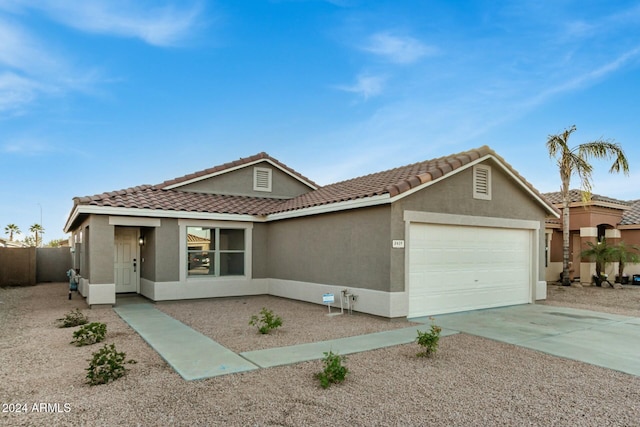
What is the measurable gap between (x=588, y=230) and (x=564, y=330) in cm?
1248

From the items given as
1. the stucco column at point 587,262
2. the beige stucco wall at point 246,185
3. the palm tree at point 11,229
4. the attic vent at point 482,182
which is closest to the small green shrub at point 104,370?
the attic vent at point 482,182

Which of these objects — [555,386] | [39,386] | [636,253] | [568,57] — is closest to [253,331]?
[39,386]

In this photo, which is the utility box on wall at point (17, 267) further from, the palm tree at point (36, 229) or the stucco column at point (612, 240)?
the palm tree at point (36, 229)

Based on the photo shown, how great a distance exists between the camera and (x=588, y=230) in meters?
18.4

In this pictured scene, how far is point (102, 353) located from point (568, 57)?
15095mm

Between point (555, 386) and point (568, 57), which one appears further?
point (568, 57)

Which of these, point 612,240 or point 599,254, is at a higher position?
point 612,240

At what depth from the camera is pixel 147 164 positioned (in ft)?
69.1

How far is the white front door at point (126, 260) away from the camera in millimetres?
14320

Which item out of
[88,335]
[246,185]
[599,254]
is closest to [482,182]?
[246,185]

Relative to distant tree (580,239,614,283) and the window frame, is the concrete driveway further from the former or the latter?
distant tree (580,239,614,283)

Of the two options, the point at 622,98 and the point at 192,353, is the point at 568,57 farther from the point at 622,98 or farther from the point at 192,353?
the point at 192,353

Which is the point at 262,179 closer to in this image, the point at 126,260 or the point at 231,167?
the point at 231,167

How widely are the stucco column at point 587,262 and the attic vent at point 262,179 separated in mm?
14693
